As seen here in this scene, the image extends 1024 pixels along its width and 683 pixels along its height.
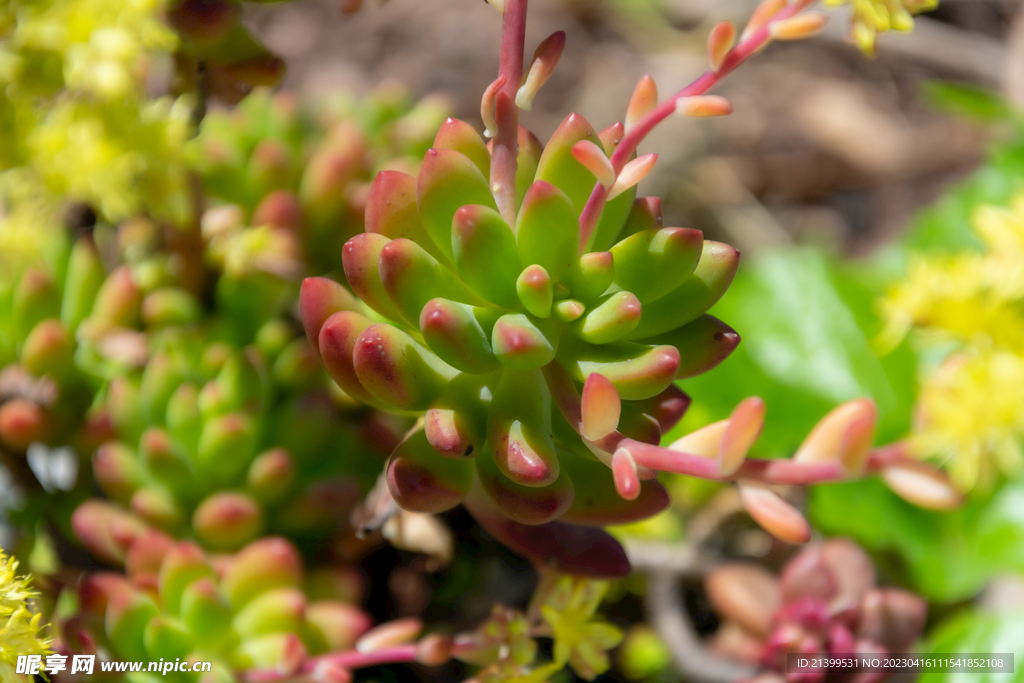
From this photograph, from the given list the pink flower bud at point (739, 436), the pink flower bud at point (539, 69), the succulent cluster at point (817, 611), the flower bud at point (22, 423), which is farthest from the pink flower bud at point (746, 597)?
the flower bud at point (22, 423)

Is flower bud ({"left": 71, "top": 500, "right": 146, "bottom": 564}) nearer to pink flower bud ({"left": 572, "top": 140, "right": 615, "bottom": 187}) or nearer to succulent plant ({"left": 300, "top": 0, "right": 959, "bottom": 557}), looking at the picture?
succulent plant ({"left": 300, "top": 0, "right": 959, "bottom": 557})

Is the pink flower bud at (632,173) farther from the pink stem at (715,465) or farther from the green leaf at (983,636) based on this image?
the green leaf at (983,636)

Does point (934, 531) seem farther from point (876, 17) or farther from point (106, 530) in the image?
point (106, 530)

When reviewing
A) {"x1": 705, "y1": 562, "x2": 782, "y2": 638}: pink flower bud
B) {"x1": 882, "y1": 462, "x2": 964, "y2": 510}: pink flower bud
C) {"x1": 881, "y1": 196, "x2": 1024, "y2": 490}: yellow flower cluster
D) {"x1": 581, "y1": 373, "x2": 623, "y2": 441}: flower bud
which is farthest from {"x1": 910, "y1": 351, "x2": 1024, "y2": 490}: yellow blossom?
{"x1": 581, "y1": 373, "x2": 623, "y2": 441}: flower bud

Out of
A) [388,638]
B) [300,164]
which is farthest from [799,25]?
[300,164]

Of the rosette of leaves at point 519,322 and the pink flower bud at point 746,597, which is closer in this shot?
the rosette of leaves at point 519,322
